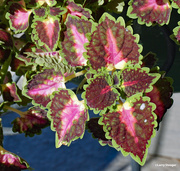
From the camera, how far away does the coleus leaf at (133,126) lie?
41cm

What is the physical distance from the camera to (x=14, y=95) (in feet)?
2.08

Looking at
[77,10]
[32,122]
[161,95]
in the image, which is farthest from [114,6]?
[32,122]

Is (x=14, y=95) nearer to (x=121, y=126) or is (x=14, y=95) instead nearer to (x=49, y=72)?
(x=49, y=72)

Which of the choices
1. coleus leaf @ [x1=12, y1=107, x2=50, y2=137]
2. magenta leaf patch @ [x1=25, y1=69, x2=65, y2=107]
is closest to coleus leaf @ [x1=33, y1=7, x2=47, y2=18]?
magenta leaf patch @ [x1=25, y1=69, x2=65, y2=107]

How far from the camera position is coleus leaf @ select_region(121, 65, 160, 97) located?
0.42 meters

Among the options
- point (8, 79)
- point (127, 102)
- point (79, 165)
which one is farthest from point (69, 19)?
point (79, 165)

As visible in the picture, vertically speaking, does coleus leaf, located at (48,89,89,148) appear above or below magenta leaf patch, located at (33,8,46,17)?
below

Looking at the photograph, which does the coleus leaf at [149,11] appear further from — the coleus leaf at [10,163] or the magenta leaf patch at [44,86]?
the coleus leaf at [10,163]

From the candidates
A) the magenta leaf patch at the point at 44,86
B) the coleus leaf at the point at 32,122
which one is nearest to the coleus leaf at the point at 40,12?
the magenta leaf patch at the point at 44,86

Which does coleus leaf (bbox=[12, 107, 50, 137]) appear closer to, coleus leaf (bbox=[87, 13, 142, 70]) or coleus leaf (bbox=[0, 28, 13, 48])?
coleus leaf (bbox=[0, 28, 13, 48])

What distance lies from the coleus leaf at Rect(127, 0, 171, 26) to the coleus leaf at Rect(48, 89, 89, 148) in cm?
19

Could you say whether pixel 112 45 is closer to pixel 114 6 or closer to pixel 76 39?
pixel 76 39

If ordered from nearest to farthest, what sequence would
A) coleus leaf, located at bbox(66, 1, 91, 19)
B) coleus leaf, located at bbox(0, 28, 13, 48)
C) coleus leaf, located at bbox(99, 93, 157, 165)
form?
coleus leaf, located at bbox(99, 93, 157, 165), coleus leaf, located at bbox(66, 1, 91, 19), coleus leaf, located at bbox(0, 28, 13, 48)

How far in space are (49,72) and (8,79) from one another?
227 millimetres
